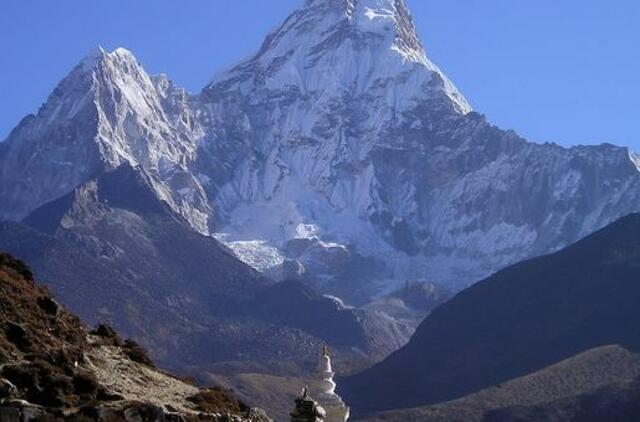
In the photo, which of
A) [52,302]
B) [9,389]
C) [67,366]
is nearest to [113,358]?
[52,302]

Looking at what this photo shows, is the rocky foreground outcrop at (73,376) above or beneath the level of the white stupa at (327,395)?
above

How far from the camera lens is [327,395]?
3762cm

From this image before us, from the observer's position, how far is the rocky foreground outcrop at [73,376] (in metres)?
47.8

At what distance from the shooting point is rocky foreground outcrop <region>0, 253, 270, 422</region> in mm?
47781

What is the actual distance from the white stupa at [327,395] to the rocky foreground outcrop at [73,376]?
9.57m

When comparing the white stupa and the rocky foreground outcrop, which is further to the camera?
the rocky foreground outcrop

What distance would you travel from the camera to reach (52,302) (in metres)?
58.8

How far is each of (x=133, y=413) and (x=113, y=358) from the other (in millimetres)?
9418

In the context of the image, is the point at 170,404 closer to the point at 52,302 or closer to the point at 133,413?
the point at 133,413

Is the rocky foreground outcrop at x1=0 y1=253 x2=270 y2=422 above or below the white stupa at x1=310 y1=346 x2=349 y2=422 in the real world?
above

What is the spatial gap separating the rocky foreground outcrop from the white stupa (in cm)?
957

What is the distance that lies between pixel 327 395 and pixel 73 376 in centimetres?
1464

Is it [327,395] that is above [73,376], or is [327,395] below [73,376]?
below

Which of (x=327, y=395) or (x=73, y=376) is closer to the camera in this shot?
(x=327, y=395)
